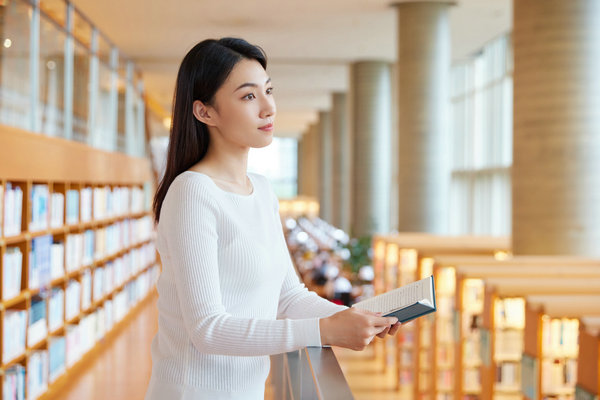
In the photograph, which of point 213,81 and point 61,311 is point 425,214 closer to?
point 61,311

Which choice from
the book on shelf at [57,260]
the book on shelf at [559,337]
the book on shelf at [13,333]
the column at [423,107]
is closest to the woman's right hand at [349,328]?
the book on shelf at [559,337]

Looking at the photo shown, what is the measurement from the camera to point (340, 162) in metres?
23.6

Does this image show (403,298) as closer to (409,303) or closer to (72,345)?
(409,303)

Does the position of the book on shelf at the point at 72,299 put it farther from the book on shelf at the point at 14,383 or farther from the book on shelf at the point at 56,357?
the book on shelf at the point at 14,383

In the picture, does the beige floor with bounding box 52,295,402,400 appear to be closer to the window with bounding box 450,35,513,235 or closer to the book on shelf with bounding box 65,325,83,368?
the book on shelf with bounding box 65,325,83,368

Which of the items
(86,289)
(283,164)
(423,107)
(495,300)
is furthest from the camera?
(283,164)

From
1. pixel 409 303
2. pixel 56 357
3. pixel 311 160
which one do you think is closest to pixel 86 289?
pixel 56 357

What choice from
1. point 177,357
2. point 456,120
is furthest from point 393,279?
point 456,120

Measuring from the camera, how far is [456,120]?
18.0 meters

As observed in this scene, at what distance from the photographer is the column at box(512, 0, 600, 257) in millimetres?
6270

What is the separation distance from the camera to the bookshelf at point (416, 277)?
7598 mm

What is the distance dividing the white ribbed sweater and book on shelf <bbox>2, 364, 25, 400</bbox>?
12.6 ft

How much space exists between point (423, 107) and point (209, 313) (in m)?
10.7

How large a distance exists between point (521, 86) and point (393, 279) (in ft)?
11.3
